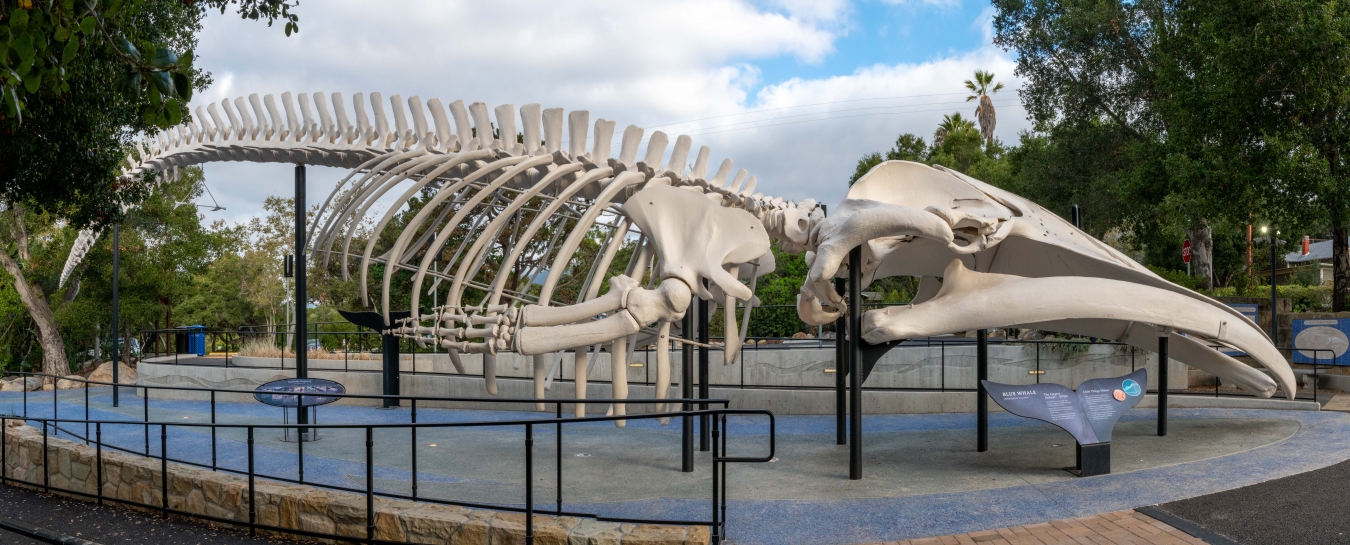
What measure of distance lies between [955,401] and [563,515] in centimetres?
729

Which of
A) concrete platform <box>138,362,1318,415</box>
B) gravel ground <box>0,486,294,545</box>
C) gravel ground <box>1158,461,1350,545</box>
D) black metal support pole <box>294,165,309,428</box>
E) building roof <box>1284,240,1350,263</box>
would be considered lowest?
gravel ground <box>0,486,294,545</box>

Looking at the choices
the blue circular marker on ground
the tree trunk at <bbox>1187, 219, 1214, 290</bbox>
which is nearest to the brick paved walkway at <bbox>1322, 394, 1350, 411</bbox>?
the blue circular marker on ground

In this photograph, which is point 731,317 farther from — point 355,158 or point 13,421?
point 13,421

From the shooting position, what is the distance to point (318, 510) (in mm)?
5824

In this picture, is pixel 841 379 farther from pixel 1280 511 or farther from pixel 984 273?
pixel 1280 511

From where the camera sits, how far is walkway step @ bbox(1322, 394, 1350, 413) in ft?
33.5

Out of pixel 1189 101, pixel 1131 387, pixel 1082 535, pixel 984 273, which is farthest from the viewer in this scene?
pixel 1189 101

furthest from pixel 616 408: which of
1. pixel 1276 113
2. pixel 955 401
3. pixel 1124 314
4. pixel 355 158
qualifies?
pixel 1276 113

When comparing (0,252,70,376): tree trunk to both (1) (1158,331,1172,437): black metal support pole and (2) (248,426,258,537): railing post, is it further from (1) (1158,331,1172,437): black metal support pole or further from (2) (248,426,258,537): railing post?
(1) (1158,331,1172,437): black metal support pole

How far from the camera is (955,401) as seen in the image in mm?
11305

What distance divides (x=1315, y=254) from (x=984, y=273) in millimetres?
48887

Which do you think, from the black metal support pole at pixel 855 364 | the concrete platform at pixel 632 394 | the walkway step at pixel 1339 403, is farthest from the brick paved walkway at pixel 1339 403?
the black metal support pole at pixel 855 364

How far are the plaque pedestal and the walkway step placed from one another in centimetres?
521

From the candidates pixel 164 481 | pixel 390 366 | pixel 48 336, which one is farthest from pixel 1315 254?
pixel 48 336
